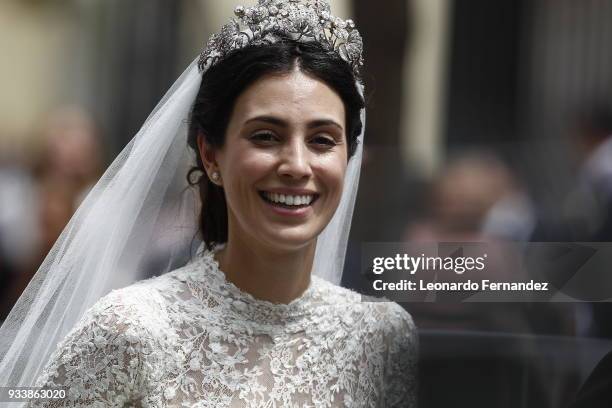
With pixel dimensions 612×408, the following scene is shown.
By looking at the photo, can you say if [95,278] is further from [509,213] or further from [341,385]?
[509,213]

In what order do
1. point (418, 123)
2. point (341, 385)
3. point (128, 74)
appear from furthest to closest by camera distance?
point (128, 74) < point (418, 123) < point (341, 385)

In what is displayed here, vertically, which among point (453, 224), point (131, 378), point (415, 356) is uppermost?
point (453, 224)

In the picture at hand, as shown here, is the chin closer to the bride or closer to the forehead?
the bride

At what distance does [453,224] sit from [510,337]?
10.9 inches

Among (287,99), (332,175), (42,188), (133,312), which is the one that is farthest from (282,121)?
(42,188)

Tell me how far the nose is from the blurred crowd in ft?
1.93

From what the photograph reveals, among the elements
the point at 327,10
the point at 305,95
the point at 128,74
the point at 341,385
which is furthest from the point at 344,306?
the point at 128,74

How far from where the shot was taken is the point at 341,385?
1.86m

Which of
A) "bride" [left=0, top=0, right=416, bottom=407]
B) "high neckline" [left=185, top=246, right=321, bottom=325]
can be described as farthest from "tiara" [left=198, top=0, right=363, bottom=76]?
"high neckline" [left=185, top=246, right=321, bottom=325]

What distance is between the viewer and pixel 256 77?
70.6 inches

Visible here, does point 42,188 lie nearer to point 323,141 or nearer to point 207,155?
point 207,155

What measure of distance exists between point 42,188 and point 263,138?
819 millimetres

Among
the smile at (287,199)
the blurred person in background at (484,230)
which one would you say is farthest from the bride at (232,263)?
the blurred person in background at (484,230)

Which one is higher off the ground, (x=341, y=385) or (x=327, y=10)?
(x=327, y=10)
